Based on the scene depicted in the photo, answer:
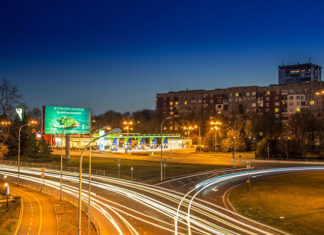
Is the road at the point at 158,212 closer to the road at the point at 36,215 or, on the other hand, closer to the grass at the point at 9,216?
the road at the point at 36,215

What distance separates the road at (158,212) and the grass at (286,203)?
2195 mm

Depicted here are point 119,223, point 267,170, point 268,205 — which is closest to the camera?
point 119,223

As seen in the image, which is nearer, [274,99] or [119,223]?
[119,223]

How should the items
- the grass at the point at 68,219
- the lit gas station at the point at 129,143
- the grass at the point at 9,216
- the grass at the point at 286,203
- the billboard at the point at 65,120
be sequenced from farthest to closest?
the lit gas station at the point at 129,143
the billboard at the point at 65,120
the grass at the point at 286,203
the grass at the point at 9,216
the grass at the point at 68,219

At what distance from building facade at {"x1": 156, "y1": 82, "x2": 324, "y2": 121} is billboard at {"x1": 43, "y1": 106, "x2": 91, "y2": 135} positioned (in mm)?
66844

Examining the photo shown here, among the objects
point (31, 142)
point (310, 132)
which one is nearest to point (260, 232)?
point (31, 142)

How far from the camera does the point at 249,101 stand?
11981 centimetres

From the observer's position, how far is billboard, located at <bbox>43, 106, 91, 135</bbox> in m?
60.6

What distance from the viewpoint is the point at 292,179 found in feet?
146

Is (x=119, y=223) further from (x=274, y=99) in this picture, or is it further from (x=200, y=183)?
(x=274, y=99)

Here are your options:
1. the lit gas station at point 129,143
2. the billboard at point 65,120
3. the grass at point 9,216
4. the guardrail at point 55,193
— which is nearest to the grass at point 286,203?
the guardrail at point 55,193

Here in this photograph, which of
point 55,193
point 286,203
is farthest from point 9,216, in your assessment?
point 286,203

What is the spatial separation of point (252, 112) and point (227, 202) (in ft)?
303

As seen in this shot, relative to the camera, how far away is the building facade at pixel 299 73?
592ft
